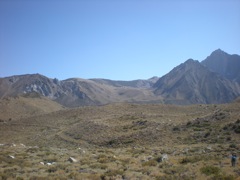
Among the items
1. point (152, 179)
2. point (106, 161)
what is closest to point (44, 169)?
point (106, 161)

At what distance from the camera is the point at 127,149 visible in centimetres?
3206

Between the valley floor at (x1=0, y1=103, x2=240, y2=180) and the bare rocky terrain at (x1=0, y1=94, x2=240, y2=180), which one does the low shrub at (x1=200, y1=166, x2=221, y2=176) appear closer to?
the valley floor at (x1=0, y1=103, x2=240, y2=180)

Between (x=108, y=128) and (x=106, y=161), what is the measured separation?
33.9 m

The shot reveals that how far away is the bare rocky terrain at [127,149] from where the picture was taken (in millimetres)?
17453

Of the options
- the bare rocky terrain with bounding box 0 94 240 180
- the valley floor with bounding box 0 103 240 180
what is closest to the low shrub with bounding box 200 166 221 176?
the valley floor with bounding box 0 103 240 180

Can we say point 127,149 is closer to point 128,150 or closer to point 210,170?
point 128,150

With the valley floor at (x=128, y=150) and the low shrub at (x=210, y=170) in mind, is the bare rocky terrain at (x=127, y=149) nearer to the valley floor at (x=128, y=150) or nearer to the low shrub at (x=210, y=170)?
the valley floor at (x=128, y=150)

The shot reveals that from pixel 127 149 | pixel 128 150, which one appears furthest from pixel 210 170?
pixel 127 149

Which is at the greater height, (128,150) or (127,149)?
(128,150)

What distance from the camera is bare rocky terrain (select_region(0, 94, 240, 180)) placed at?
1745 centimetres

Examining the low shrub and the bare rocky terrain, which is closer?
the low shrub

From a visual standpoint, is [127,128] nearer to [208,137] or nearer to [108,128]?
[108,128]

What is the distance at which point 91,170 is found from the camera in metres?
18.8

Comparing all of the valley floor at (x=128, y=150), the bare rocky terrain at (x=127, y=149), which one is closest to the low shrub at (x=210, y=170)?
the valley floor at (x=128, y=150)
